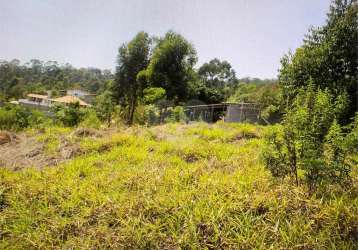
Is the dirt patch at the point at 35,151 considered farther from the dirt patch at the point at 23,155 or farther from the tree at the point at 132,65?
the tree at the point at 132,65

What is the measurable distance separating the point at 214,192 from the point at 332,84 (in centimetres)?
606

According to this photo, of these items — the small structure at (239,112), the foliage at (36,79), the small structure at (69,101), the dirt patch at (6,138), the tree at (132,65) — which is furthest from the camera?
the foliage at (36,79)

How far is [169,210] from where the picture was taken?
7.25 ft

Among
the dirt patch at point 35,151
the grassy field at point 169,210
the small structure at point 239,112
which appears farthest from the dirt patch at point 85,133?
the small structure at point 239,112

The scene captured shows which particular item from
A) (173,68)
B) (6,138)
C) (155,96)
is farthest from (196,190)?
(173,68)

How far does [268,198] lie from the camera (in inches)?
88.0

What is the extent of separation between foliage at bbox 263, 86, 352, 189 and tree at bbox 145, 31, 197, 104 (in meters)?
12.6

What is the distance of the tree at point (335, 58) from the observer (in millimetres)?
6637

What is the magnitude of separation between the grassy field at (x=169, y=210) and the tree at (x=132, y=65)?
1482 centimetres

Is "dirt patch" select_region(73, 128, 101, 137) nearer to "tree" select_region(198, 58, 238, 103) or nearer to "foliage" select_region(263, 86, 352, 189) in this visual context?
"foliage" select_region(263, 86, 352, 189)

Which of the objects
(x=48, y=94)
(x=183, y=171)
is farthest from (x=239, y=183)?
(x=48, y=94)

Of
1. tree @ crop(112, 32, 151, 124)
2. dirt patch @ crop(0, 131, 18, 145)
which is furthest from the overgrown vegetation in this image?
tree @ crop(112, 32, 151, 124)

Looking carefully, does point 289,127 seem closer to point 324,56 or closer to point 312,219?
point 312,219

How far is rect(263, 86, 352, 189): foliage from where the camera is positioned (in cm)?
241
